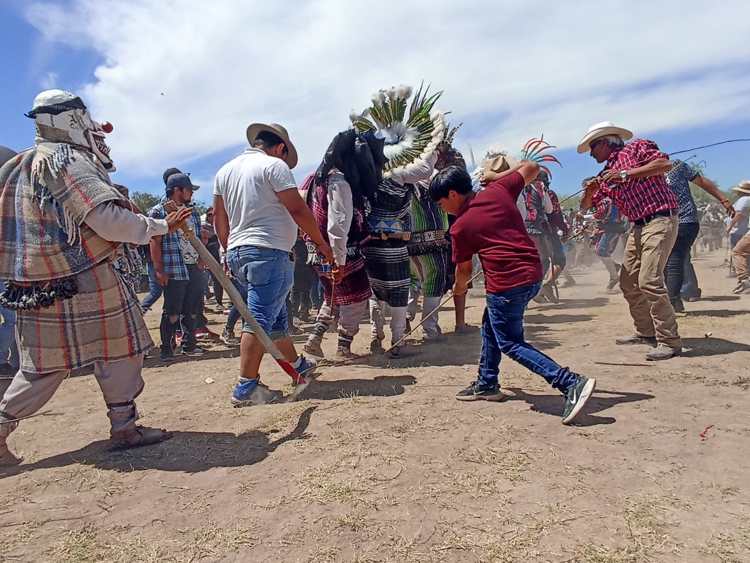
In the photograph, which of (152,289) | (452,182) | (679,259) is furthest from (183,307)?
(679,259)

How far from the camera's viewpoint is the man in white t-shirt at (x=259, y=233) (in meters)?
3.55

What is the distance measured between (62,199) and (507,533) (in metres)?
2.55

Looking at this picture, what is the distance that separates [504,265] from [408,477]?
1.45 m

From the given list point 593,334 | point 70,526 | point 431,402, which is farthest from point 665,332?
point 70,526

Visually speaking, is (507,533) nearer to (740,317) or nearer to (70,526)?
(70,526)

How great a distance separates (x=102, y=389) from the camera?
3.04 meters

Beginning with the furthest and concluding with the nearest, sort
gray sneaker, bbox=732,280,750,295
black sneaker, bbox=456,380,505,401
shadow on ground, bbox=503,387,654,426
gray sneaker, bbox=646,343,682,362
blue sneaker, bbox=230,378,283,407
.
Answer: gray sneaker, bbox=732,280,750,295 → gray sneaker, bbox=646,343,682,362 → blue sneaker, bbox=230,378,283,407 → black sneaker, bbox=456,380,505,401 → shadow on ground, bbox=503,387,654,426

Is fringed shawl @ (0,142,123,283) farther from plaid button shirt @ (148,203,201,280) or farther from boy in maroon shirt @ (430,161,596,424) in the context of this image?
plaid button shirt @ (148,203,201,280)

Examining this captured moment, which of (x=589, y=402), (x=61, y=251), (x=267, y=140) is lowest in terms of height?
(x=589, y=402)

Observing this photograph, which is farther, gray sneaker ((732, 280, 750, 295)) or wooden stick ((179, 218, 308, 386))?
gray sneaker ((732, 280, 750, 295))

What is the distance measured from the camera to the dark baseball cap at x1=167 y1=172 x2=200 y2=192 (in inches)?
220

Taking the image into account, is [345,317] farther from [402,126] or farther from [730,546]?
[730,546]

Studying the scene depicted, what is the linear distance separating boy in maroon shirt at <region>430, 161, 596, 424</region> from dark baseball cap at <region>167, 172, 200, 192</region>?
129 inches

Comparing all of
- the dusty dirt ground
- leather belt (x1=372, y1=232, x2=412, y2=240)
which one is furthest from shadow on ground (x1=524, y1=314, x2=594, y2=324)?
leather belt (x1=372, y1=232, x2=412, y2=240)
